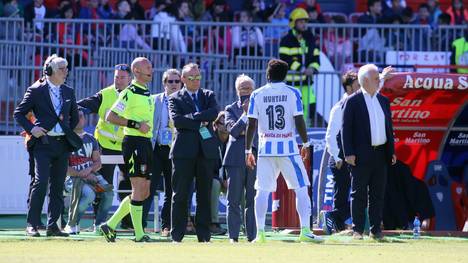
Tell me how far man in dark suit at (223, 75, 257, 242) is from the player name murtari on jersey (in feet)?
2.32

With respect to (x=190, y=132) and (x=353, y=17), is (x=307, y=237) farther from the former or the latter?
(x=353, y=17)

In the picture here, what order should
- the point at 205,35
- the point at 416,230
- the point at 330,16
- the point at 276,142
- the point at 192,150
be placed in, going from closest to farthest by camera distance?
the point at 276,142 < the point at 192,150 < the point at 416,230 < the point at 205,35 < the point at 330,16

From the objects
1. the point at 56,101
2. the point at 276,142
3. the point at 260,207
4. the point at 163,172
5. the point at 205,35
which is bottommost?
the point at 260,207

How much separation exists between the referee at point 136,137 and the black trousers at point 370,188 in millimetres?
2384

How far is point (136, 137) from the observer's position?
597 inches

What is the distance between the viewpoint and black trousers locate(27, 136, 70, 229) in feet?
→ 52.3

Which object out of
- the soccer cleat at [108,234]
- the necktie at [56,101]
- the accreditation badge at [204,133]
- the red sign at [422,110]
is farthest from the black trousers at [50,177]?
the red sign at [422,110]

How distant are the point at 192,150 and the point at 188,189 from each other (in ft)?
1.61

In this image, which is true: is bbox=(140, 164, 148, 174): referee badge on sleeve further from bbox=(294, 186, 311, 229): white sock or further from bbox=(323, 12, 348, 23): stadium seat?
bbox=(323, 12, 348, 23): stadium seat

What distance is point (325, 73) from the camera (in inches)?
842

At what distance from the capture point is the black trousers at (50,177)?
15.9 m

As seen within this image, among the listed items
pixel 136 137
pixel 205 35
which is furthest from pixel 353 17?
pixel 136 137

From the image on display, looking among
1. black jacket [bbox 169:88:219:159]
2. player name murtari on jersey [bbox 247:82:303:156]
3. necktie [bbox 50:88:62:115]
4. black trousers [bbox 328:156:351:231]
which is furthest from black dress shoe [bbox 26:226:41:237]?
black trousers [bbox 328:156:351:231]

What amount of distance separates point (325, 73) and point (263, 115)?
6.44 m
